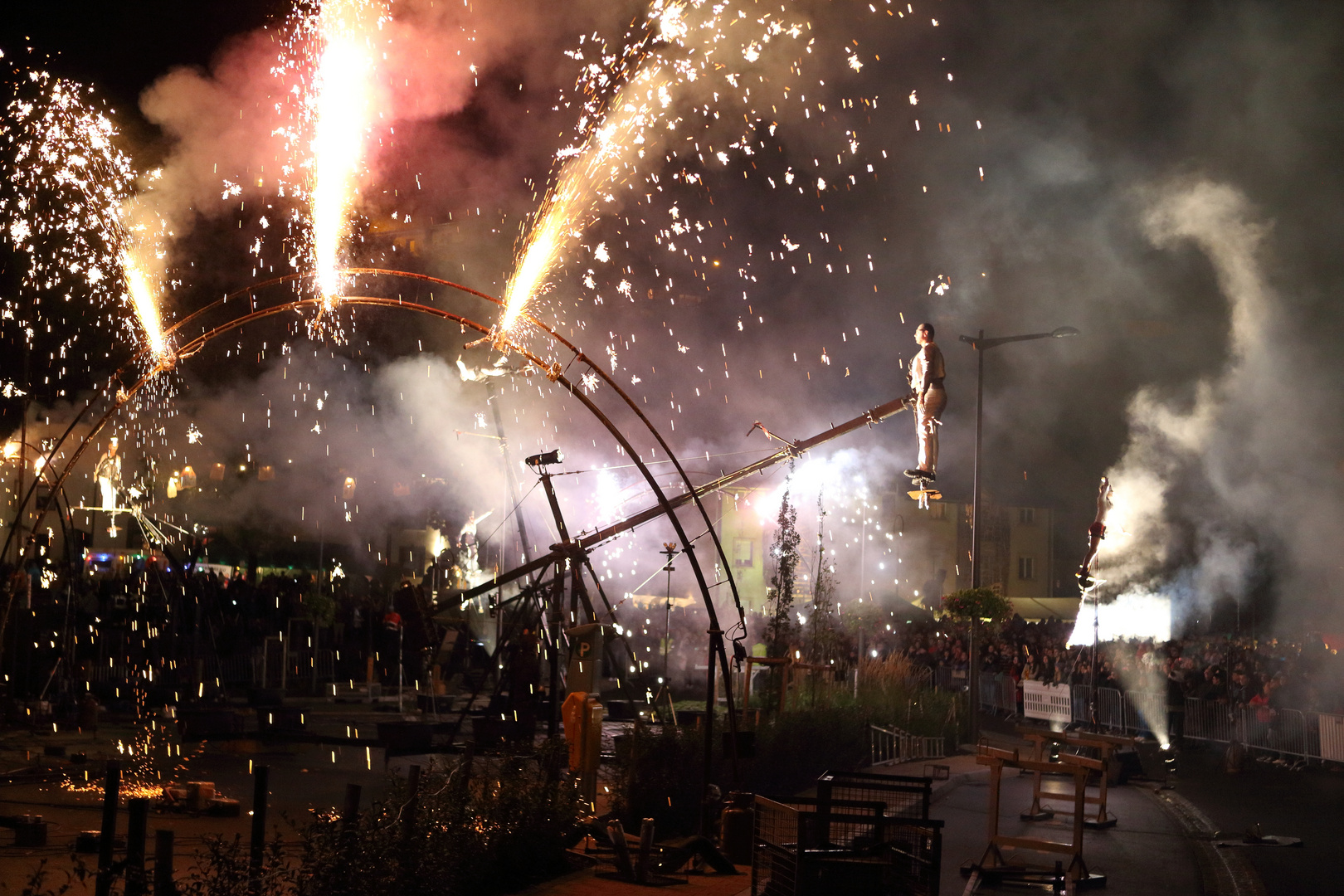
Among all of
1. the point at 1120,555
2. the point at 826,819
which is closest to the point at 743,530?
the point at 1120,555

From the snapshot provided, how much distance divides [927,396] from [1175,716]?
13057mm

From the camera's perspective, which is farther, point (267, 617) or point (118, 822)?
point (267, 617)

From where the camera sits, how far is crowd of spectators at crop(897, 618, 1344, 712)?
61.5ft

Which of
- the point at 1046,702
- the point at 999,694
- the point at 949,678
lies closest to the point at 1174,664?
the point at 1046,702

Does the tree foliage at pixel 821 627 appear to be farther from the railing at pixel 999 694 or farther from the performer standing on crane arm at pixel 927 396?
the railing at pixel 999 694

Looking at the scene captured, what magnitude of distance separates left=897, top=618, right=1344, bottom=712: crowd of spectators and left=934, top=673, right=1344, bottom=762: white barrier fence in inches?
9.1

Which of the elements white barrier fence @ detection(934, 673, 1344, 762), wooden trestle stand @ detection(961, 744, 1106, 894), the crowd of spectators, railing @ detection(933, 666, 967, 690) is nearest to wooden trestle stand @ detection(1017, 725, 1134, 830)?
wooden trestle stand @ detection(961, 744, 1106, 894)

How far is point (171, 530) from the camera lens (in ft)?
101

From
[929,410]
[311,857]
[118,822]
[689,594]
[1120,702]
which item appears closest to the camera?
[311,857]

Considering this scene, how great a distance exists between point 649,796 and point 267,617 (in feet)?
43.1

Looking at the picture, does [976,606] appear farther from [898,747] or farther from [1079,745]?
[1079,745]

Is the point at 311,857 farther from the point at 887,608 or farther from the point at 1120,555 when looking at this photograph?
the point at 1120,555

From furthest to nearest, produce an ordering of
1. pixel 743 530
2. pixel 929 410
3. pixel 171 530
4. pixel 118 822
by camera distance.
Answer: pixel 743 530
pixel 171 530
pixel 929 410
pixel 118 822

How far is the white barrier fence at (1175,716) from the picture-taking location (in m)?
17.5
